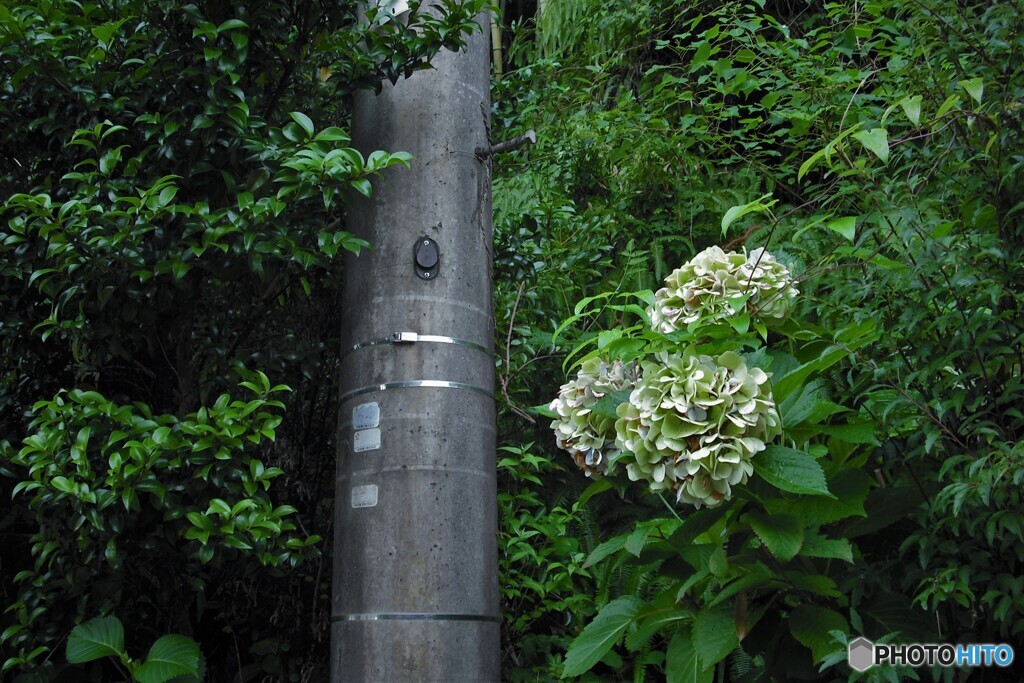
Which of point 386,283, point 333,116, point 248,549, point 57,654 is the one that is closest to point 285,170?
point 386,283

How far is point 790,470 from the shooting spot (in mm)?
1908

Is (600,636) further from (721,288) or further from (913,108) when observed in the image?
(913,108)

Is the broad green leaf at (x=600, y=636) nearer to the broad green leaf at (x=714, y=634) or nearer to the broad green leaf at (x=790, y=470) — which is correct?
the broad green leaf at (x=714, y=634)

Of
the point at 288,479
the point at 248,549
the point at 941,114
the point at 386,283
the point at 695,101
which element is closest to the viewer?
the point at 941,114

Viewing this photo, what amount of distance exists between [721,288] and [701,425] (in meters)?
0.40

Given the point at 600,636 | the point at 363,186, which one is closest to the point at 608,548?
the point at 600,636

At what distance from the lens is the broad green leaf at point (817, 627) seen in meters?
1.97

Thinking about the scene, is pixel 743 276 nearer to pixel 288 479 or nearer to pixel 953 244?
pixel 953 244

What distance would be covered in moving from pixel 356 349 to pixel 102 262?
2.66 feet

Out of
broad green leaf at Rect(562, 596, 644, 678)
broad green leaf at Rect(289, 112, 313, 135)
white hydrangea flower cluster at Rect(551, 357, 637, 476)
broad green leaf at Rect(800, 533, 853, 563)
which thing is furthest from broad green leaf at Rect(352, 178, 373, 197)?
broad green leaf at Rect(800, 533, 853, 563)

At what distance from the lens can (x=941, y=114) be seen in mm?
2000

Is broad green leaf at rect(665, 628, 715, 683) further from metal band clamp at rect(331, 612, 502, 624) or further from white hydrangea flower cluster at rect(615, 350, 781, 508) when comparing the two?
metal band clamp at rect(331, 612, 502, 624)

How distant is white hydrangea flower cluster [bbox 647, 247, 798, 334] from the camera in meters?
2.14

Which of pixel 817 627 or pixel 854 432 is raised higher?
pixel 854 432
